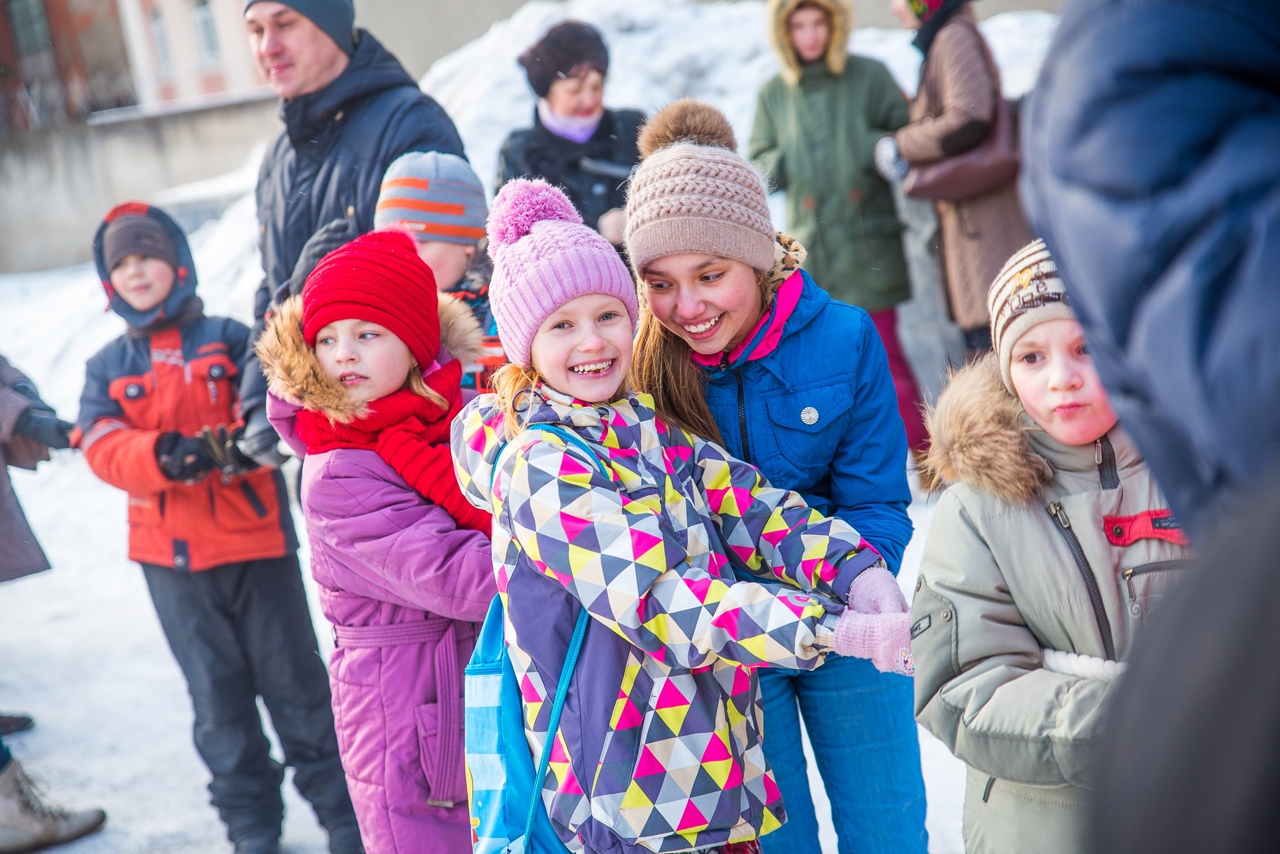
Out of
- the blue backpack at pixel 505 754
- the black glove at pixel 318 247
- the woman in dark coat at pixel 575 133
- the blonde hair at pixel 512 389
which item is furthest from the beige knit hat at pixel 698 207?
the woman in dark coat at pixel 575 133

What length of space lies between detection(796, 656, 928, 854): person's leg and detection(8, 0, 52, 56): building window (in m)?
25.5

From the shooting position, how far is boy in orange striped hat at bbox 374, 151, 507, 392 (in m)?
3.01

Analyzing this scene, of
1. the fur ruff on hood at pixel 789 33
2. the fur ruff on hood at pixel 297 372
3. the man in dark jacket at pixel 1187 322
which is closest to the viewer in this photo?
the man in dark jacket at pixel 1187 322

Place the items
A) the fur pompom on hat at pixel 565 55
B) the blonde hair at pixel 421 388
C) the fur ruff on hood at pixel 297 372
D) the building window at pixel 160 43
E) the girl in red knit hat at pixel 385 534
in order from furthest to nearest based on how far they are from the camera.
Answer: the building window at pixel 160 43
the fur pompom on hat at pixel 565 55
the blonde hair at pixel 421 388
the fur ruff on hood at pixel 297 372
the girl in red knit hat at pixel 385 534

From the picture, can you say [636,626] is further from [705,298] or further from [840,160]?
[840,160]

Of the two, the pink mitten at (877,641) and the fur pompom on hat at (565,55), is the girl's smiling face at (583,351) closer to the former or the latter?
the pink mitten at (877,641)

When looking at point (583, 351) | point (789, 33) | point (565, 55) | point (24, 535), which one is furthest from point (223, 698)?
point (789, 33)

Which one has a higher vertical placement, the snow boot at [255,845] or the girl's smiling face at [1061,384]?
the girl's smiling face at [1061,384]

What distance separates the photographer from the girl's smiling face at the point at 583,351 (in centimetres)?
194

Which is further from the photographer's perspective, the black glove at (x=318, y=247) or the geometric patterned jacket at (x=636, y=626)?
the black glove at (x=318, y=247)

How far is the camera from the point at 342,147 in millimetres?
3338

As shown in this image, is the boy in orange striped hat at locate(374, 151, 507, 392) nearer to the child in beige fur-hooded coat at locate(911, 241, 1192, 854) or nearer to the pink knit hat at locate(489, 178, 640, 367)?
the pink knit hat at locate(489, 178, 640, 367)

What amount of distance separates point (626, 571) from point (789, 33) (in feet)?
12.9

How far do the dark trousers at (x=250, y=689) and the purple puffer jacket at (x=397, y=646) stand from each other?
831mm
